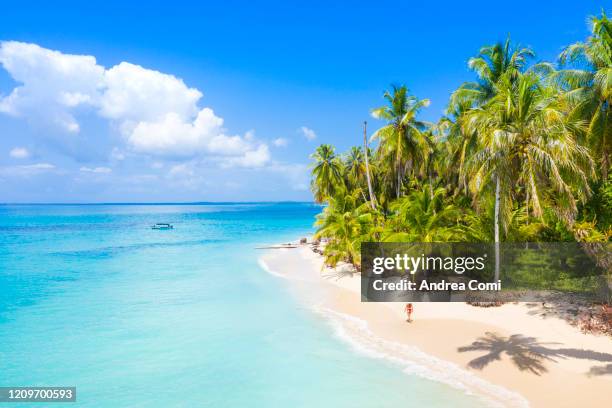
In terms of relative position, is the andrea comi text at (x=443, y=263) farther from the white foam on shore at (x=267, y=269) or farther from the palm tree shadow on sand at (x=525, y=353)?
the white foam on shore at (x=267, y=269)

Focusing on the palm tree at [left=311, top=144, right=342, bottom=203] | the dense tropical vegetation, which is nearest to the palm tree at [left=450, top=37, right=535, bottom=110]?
the dense tropical vegetation

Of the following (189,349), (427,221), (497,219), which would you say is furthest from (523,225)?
(189,349)

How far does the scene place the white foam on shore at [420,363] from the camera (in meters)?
10.1

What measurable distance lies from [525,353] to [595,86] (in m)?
14.2

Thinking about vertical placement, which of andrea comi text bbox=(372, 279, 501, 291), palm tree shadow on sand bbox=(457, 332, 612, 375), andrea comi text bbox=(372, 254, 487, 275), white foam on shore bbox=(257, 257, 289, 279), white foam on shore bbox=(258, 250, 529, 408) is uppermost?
andrea comi text bbox=(372, 254, 487, 275)

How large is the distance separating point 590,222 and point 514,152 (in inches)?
209

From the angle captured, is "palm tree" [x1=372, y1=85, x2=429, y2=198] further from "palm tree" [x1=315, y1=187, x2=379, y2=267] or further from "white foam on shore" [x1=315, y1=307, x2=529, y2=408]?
"white foam on shore" [x1=315, y1=307, x2=529, y2=408]

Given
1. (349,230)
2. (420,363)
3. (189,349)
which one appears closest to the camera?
(420,363)

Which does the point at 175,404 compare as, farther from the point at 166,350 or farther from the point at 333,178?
the point at 333,178

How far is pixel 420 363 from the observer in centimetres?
1248

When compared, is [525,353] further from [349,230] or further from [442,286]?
[349,230]

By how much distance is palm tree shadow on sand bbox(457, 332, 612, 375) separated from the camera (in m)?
11.1

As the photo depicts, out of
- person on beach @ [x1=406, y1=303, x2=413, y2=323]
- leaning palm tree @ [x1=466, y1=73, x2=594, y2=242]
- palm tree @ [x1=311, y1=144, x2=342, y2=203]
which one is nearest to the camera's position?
leaning palm tree @ [x1=466, y1=73, x2=594, y2=242]

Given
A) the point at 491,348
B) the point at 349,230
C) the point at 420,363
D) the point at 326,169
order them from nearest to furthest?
A: the point at 420,363, the point at 491,348, the point at 349,230, the point at 326,169
